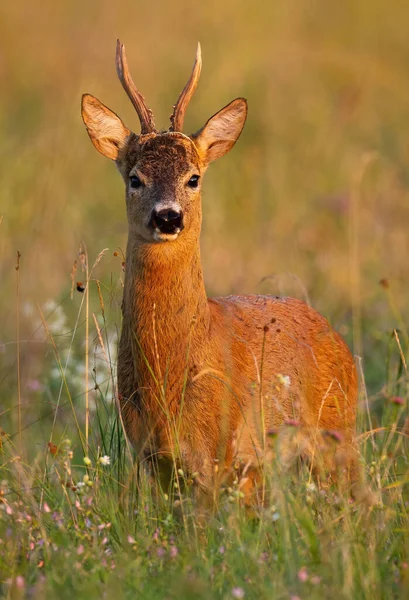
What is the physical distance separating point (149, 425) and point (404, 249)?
18.3 feet

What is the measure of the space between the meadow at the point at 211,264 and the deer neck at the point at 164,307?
0.65ft

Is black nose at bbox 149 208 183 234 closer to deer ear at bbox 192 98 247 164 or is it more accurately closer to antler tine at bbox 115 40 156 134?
antler tine at bbox 115 40 156 134

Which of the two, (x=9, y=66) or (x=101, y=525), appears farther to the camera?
(x=9, y=66)

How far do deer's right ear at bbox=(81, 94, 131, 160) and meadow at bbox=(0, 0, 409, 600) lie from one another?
0.64 meters

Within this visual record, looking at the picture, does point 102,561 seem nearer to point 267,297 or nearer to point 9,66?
point 267,297

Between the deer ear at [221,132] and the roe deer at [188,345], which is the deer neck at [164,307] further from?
the deer ear at [221,132]

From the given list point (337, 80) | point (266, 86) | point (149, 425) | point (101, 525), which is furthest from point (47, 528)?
point (337, 80)

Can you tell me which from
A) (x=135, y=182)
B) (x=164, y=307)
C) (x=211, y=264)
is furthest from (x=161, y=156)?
(x=211, y=264)

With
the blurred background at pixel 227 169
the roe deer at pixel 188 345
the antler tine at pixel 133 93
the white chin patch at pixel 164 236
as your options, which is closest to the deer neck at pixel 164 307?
the roe deer at pixel 188 345

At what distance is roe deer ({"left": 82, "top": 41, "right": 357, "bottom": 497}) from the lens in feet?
17.6

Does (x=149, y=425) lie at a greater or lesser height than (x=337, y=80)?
lesser

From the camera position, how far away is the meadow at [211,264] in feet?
13.4

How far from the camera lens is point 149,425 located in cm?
540

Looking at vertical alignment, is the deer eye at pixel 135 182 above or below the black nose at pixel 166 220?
above
